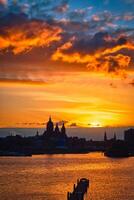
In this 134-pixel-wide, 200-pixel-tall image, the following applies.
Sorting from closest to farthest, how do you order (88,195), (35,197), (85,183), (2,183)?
(35,197), (88,195), (85,183), (2,183)

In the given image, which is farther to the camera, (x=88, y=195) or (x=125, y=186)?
(x=125, y=186)

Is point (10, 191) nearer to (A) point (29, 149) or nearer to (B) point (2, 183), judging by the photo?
(B) point (2, 183)

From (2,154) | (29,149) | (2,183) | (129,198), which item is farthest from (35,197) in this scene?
(29,149)

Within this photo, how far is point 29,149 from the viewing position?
200m

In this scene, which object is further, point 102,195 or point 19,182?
point 19,182

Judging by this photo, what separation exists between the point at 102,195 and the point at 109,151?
405ft

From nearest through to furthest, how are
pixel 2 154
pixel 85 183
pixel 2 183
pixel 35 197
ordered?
pixel 35 197 < pixel 85 183 < pixel 2 183 < pixel 2 154

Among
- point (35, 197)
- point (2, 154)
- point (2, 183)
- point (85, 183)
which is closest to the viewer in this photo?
point (35, 197)

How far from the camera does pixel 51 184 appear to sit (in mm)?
69375

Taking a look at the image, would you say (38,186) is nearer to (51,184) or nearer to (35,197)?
(51,184)

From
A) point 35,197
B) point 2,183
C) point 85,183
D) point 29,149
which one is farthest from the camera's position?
point 29,149

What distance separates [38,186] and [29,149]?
133466 mm

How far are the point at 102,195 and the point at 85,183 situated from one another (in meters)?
7.63

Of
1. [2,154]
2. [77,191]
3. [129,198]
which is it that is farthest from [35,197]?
[2,154]
